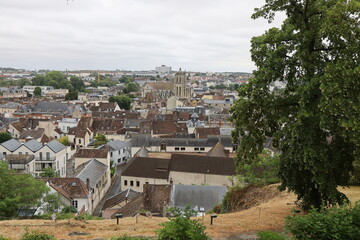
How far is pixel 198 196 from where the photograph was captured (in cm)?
2805

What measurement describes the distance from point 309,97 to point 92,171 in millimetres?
28875

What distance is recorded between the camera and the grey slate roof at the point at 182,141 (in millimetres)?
49719

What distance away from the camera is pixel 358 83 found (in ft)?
34.7

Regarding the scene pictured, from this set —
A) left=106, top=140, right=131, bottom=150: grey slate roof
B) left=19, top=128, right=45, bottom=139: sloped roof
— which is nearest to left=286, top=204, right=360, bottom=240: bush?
left=106, top=140, right=131, bottom=150: grey slate roof

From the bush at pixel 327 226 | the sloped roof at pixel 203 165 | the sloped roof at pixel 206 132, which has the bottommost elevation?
the sloped roof at pixel 203 165

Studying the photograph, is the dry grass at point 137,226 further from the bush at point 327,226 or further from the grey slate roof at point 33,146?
the grey slate roof at point 33,146

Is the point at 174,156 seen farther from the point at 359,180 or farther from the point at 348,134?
the point at 348,134

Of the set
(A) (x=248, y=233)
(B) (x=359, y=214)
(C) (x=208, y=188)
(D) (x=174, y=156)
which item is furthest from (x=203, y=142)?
(B) (x=359, y=214)

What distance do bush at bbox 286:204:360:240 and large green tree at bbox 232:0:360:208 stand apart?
6.64ft

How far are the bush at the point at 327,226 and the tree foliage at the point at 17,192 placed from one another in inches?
672

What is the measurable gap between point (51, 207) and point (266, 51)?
18.1 m

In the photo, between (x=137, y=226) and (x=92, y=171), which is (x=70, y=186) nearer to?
(x=92, y=171)

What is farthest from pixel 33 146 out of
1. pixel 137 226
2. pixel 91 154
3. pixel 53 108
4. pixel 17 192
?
pixel 53 108

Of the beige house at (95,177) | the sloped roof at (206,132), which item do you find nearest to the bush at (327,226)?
the beige house at (95,177)
